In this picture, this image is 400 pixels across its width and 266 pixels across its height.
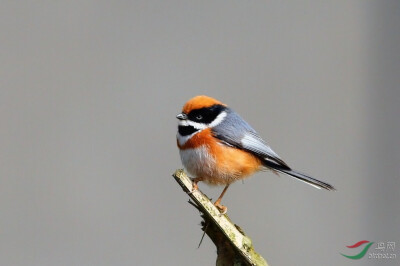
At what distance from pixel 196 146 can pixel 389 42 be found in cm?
268

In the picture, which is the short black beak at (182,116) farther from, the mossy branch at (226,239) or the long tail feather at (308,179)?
the mossy branch at (226,239)

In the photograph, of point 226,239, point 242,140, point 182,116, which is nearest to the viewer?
point 226,239

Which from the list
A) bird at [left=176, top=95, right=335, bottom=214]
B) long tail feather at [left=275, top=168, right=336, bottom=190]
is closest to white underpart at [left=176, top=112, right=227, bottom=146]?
bird at [left=176, top=95, right=335, bottom=214]

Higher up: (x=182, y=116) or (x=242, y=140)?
(x=182, y=116)

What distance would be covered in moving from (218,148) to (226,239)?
94cm

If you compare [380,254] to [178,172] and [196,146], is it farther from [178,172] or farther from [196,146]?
[178,172]

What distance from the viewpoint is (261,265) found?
5.14ft

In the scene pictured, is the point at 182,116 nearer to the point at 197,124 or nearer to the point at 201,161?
the point at 197,124

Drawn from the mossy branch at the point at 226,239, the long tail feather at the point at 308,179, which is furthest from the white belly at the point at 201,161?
the mossy branch at the point at 226,239

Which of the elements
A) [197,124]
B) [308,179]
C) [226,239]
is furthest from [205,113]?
[226,239]

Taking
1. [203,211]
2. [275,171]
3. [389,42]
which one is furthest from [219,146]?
[389,42]

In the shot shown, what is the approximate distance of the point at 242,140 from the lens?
259cm

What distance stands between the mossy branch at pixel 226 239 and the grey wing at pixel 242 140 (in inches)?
34.6

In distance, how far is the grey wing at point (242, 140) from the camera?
8.35 feet
